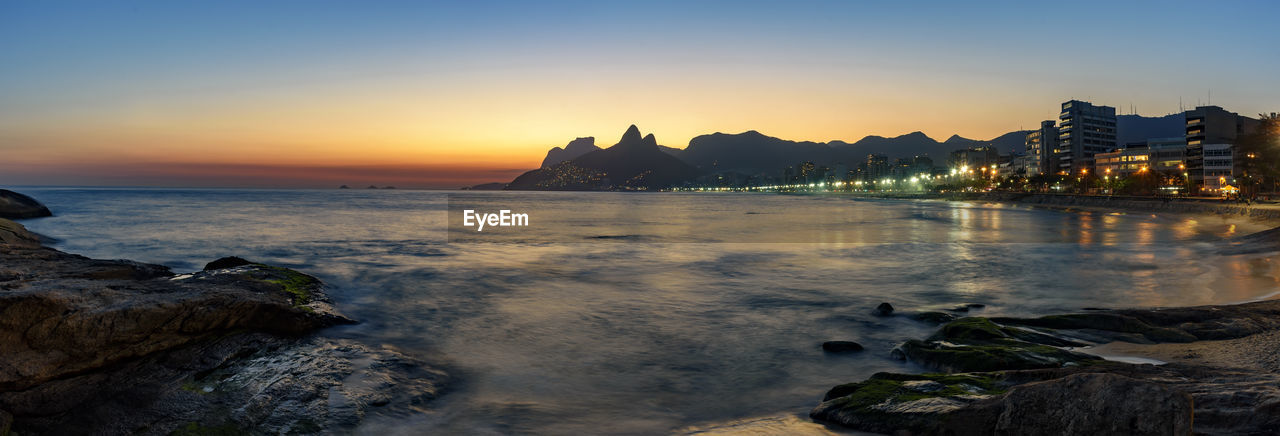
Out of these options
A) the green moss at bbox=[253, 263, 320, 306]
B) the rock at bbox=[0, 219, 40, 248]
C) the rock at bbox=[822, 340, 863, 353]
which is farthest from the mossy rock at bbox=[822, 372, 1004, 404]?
the rock at bbox=[0, 219, 40, 248]

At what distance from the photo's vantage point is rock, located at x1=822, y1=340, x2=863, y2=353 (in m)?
12.2

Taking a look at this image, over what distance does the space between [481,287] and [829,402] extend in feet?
51.3

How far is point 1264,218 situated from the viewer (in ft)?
152

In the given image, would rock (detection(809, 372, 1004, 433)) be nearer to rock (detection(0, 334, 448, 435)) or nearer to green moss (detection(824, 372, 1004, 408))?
green moss (detection(824, 372, 1004, 408))

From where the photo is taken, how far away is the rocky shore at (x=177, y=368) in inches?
301

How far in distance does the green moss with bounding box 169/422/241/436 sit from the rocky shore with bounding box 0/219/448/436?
2 cm

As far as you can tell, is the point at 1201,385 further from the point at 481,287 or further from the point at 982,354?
the point at 481,287

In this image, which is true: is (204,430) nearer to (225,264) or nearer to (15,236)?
(225,264)

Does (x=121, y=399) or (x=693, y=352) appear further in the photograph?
(x=693, y=352)

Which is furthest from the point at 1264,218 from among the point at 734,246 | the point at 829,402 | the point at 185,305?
the point at 185,305

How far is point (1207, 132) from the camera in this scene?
152 m

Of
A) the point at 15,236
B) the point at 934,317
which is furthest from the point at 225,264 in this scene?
the point at 934,317

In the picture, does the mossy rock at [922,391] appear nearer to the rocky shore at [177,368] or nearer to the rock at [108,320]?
the rocky shore at [177,368]

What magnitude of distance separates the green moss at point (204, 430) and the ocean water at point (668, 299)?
144 cm
